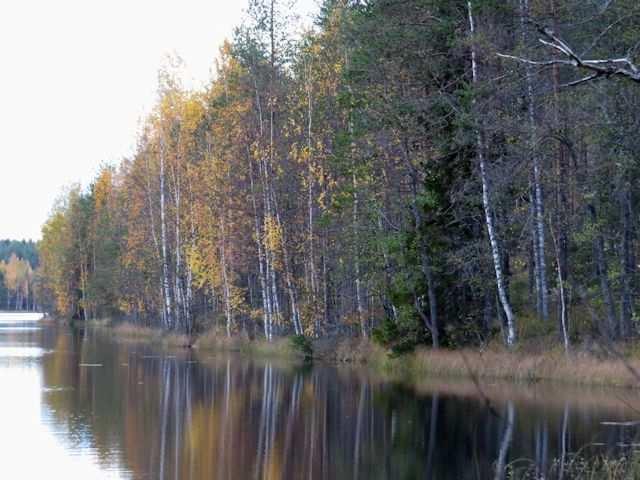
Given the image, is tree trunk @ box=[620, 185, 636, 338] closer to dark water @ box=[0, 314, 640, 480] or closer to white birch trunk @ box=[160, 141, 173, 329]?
dark water @ box=[0, 314, 640, 480]

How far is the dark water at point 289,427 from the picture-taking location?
14.7 meters

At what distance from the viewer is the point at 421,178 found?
1253 inches

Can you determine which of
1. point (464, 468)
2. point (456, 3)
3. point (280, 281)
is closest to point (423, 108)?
point (456, 3)

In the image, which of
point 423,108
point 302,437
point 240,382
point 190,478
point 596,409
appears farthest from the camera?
point 240,382

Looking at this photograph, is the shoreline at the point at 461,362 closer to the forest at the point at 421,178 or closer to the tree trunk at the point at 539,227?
the forest at the point at 421,178

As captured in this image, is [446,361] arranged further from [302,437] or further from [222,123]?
[222,123]

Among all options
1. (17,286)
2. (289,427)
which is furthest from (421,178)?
(17,286)

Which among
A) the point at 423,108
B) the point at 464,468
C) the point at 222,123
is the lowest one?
the point at 464,468

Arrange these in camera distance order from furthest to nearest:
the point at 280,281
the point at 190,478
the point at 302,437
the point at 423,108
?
the point at 280,281 → the point at 423,108 → the point at 302,437 → the point at 190,478

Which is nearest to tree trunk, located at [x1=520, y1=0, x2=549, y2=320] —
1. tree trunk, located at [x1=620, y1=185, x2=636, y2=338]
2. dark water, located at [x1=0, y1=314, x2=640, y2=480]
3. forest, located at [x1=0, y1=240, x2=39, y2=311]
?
tree trunk, located at [x1=620, y1=185, x2=636, y2=338]

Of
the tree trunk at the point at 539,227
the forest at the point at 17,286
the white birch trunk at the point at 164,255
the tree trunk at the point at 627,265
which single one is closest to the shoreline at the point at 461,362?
the tree trunk at the point at 627,265

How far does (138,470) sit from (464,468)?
464 centimetres

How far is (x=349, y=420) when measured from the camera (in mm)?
20266

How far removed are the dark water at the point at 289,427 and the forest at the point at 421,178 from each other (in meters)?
2.26
